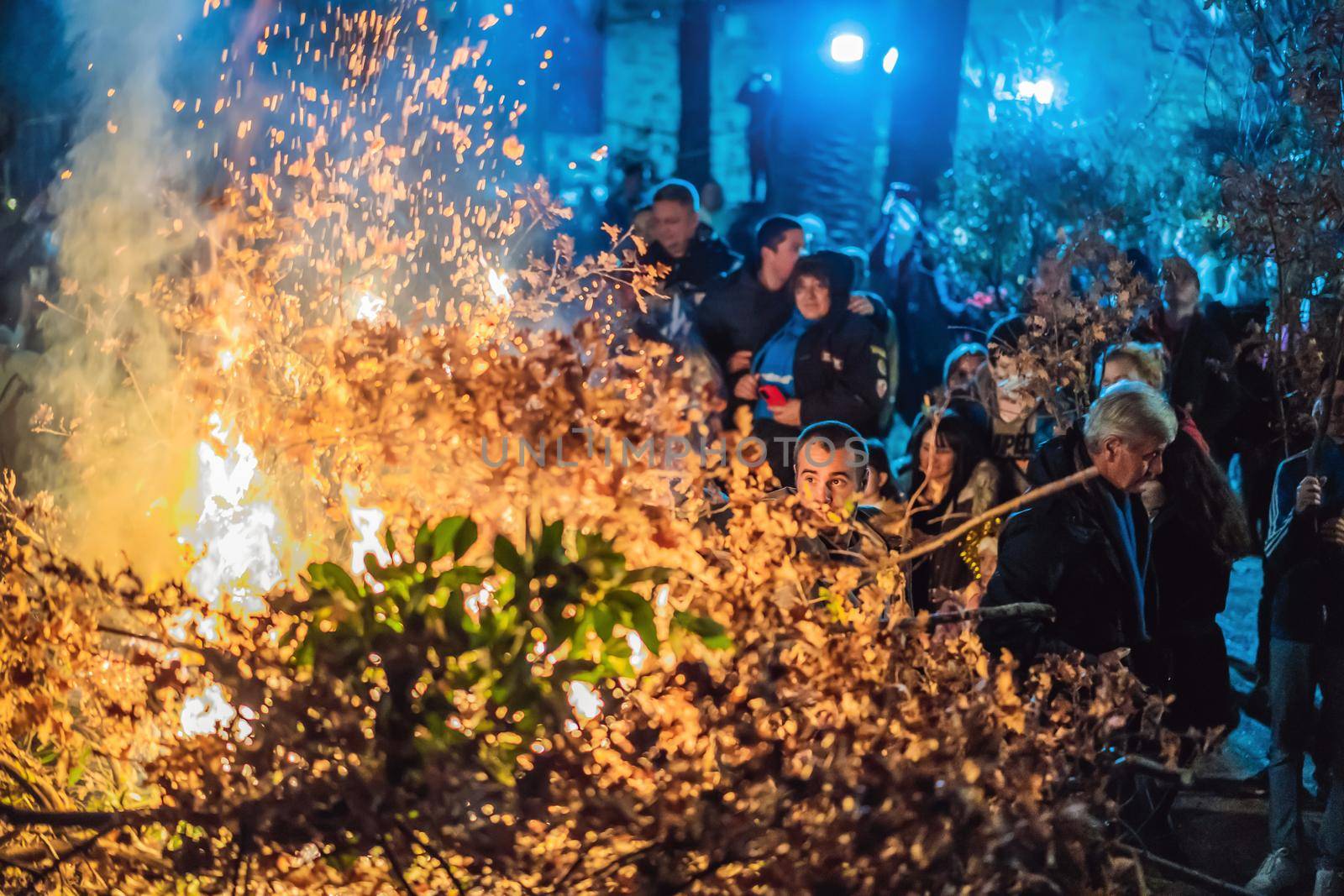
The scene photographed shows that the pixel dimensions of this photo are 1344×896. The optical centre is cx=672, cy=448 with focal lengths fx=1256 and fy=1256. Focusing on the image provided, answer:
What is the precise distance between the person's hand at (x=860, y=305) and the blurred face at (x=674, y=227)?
900 millimetres

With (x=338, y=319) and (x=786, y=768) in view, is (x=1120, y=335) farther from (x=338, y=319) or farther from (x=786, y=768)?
(x=786, y=768)

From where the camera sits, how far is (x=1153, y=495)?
4.43m

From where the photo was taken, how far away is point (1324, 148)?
4.55 m

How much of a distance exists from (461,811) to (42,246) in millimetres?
6042

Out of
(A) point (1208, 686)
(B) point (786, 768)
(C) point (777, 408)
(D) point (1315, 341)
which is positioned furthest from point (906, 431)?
(B) point (786, 768)

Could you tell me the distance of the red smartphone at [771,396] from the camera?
592 centimetres

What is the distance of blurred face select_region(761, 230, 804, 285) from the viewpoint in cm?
622

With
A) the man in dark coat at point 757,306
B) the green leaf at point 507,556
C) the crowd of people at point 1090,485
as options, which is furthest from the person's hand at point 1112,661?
the man in dark coat at point 757,306

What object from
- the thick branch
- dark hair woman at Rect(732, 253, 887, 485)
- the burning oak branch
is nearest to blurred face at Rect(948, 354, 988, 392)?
dark hair woman at Rect(732, 253, 887, 485)

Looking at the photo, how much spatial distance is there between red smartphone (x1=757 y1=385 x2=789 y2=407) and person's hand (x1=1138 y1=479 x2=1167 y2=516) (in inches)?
74.1

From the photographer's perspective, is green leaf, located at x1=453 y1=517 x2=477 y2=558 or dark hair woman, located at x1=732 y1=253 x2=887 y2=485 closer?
green leaf, located at x1=453 y1=517 x2=477 y2=558

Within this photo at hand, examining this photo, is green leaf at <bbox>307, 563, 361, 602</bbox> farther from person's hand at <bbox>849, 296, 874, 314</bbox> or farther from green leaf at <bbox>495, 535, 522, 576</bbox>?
person's hand at <bbox>849, 296, 874, 314</bbox>

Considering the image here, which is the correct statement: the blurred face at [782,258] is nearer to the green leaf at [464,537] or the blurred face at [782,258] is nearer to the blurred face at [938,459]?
the blurred face at [938,459]

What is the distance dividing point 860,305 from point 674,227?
3.38ft
